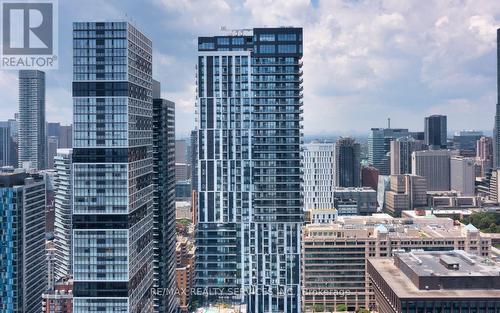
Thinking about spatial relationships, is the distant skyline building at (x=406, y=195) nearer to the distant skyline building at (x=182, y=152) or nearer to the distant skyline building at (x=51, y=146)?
the distant skyline building at (x=182, y=152)

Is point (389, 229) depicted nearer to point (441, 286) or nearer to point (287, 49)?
point (441, 286)

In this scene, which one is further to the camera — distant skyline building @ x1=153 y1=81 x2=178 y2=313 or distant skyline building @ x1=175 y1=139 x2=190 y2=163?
distant skyline building @ x1=175 y1=139 x2=190 y2=163

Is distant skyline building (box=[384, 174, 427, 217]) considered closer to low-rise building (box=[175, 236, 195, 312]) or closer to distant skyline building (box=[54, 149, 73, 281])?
low-rise building (box=[175, 236, 195, 312])

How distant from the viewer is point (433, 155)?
541ft

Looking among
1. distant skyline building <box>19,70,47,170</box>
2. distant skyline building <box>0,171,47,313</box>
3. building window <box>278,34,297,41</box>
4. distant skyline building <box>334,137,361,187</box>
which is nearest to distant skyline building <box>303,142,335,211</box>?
building window <box>278,34,297,41</box>

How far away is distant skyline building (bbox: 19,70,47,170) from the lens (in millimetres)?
127875

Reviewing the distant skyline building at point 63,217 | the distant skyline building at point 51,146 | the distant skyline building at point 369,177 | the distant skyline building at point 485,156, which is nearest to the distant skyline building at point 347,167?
the distant skyline building at point 369,177

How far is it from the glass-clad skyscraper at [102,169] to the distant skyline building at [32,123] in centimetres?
8860

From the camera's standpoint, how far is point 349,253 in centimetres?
6969

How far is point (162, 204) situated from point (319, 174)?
50.3 meters

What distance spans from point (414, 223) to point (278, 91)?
132ft

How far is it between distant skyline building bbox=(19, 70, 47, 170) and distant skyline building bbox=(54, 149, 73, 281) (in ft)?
157

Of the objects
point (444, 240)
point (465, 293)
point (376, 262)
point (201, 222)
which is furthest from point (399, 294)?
point (444, 240)

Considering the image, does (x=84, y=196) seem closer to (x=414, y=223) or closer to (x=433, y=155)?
(x=414, y=223)
